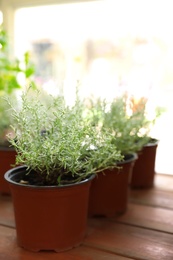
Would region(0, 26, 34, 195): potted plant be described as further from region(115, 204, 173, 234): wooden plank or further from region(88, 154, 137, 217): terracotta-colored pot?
region(115, 204, 173, 234): wooden plank

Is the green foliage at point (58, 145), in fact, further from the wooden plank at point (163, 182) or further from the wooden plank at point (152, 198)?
the wooden plank at point (163, 182)

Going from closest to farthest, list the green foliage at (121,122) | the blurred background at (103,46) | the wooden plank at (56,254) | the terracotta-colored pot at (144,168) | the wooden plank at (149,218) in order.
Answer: the wooden plank at (56,254)
the wooden plank at (149,218)
the green foliage at (121,122)
the terracotta-colored pot at (144,168)
the blurred background at (103,46)

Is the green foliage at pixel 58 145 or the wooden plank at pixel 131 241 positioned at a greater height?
the green foliage at pixel 58 145

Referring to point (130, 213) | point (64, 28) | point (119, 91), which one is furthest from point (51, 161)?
point (64, 28)

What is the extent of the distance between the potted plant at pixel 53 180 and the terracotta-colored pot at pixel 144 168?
467mm

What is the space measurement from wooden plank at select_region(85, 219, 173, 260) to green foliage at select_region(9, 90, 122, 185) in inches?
6.9

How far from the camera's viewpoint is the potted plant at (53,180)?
0.82m

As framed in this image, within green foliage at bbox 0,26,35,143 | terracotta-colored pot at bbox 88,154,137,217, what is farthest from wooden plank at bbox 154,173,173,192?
green foliage at bbox 0,26,35,143

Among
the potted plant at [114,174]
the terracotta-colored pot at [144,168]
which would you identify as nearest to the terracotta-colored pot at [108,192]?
the potted plant at [114,174]

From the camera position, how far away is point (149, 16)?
1676 millimetres

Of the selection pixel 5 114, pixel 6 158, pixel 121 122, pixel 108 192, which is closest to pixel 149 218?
pixel 108 192

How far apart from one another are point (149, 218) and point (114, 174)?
17cm

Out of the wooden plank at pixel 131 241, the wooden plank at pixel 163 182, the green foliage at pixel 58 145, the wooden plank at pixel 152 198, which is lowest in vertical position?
the wooden plank at pixel 131 241

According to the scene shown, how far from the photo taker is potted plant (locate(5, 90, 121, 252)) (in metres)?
0.82
